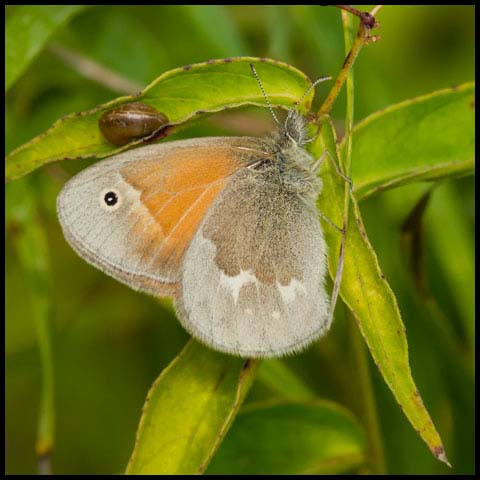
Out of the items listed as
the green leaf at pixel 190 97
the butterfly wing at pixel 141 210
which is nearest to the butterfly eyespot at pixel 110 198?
the butterfly wing at pixel 141 210

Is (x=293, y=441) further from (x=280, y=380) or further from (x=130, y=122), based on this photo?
(x=130, y=122)

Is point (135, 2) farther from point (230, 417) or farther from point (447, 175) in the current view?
point (230, 417)

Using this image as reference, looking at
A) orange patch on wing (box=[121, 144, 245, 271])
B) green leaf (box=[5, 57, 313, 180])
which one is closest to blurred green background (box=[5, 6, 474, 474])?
orange patch on wing (box=[121, 144, 245, 271])

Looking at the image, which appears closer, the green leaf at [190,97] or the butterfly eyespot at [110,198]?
the green leaf at [190,97]

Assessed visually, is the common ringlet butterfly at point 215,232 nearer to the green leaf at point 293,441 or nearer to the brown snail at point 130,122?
the brown snail at point 130,122

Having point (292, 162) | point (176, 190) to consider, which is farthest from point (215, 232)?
point (292, 162)

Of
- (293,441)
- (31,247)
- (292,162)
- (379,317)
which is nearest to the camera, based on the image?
(379,317)

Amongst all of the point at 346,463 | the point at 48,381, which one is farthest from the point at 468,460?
the point at 48,381
